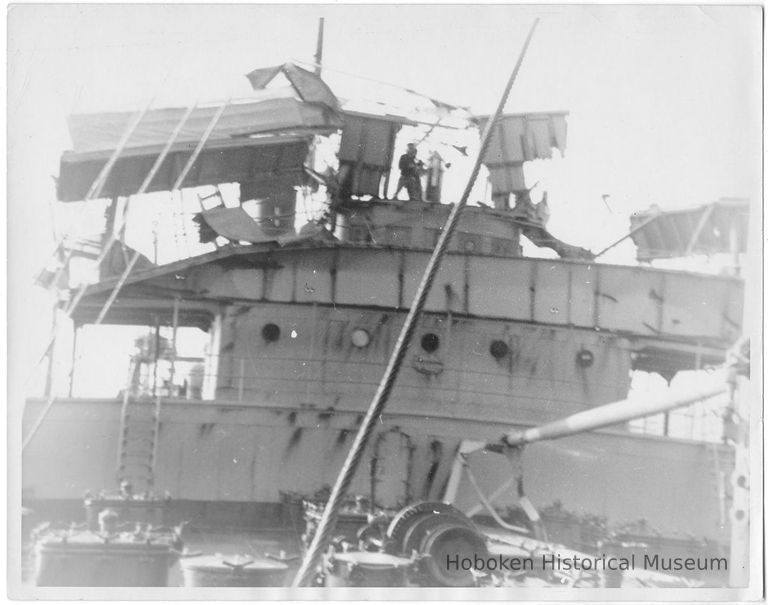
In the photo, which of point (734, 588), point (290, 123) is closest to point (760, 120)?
point (734, 588)

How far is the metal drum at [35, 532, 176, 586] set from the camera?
351 inches

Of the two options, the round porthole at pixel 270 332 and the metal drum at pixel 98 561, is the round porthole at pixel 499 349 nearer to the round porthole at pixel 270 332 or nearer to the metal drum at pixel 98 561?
the round porthole at pixel 270 332

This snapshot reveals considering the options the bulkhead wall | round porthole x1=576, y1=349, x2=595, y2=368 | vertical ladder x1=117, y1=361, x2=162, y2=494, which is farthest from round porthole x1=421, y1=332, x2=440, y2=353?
vertical ladder x1=117, y1=361, x2=162, y2=494

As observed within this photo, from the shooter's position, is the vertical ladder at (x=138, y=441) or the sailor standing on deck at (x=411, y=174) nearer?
the vertical ladder at (x=138, y=441)

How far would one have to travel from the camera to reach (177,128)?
46.9 feet

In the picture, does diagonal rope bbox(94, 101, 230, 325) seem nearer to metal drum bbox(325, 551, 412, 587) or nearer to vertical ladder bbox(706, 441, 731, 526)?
metal drum bbox(325, 551, 412, 587)

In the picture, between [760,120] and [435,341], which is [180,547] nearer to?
[435,341]

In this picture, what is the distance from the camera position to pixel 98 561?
9.02 m

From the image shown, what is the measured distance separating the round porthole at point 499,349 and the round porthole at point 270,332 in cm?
362

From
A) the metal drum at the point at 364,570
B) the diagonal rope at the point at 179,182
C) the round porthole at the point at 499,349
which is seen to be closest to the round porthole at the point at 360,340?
the round porthole at the point at 499,349

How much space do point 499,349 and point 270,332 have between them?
3.86m

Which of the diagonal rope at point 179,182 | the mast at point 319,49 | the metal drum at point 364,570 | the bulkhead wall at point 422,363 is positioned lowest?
the metal drum at point 364,570

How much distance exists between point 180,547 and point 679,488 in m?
8.42

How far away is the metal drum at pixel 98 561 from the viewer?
29.2 ft
